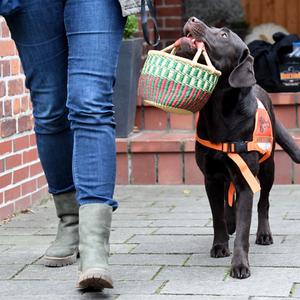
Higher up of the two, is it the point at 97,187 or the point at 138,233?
the point at 97,187

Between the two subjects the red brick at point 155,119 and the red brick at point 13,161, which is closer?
the red brick at point 13,161

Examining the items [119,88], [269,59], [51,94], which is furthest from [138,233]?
[269,59]

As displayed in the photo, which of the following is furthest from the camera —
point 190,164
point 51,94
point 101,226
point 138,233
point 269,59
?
point 269,59

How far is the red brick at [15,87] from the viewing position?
5.28 metres

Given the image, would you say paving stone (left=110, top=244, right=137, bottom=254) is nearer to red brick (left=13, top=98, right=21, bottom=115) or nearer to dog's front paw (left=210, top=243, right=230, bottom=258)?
dog's front paw (left=210, top=243, right=230, bottom=258)

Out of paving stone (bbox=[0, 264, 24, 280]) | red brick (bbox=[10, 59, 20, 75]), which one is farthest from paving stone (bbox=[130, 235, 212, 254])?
red brick (bbox=[10, 59, 20, 75])

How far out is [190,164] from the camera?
20.1ft

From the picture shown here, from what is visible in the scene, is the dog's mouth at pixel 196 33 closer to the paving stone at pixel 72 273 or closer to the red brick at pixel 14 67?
the paving stone at pixel 72 273

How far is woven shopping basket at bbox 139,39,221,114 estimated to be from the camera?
3525 mm

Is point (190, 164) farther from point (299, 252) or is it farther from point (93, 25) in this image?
point (93, 25)

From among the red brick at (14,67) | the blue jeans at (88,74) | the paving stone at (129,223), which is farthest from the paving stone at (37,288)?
the red brick at (14,67)

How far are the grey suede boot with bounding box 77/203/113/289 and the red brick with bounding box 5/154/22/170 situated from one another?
1.87m

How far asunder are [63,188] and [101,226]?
0.52m

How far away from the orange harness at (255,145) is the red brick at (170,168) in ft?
7.05
